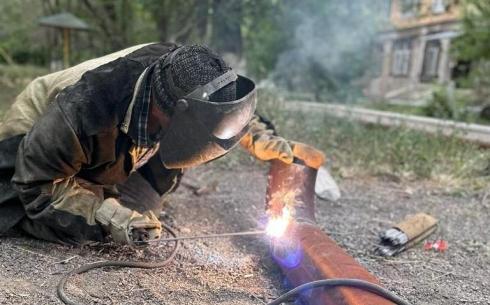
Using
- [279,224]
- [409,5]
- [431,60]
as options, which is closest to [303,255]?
[279,224]

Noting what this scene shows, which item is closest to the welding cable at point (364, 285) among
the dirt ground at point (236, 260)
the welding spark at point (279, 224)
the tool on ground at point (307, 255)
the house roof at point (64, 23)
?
the tool on ground at point (307, 255)

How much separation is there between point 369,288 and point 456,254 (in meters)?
1.33

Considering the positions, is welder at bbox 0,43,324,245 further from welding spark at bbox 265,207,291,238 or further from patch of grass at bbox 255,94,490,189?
patch of grass at bbox 255,94,490,189

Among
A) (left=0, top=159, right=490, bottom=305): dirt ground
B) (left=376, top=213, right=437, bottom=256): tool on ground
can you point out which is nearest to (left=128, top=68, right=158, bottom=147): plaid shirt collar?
(left=0, top=159, right=490, bottom=305): dirt ground

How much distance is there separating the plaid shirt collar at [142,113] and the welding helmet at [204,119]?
0.29ft

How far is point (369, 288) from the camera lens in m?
1.76

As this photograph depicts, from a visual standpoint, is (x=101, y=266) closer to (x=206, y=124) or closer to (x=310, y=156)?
(x=206, y=124)

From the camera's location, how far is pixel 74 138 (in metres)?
2.12

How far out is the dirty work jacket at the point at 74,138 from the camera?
2.14m

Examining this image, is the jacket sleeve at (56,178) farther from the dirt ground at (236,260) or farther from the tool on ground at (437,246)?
the tool on ground at (437,246)

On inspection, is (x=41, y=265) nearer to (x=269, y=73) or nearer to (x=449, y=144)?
(x=449, y=144)

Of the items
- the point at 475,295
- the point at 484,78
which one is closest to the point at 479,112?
the point at 484,78

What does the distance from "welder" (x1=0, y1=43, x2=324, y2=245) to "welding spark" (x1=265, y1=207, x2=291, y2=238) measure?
1.80 ft

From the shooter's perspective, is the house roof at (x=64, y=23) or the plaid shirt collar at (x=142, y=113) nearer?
the plaid shirt collar at (x=142, y=113)
